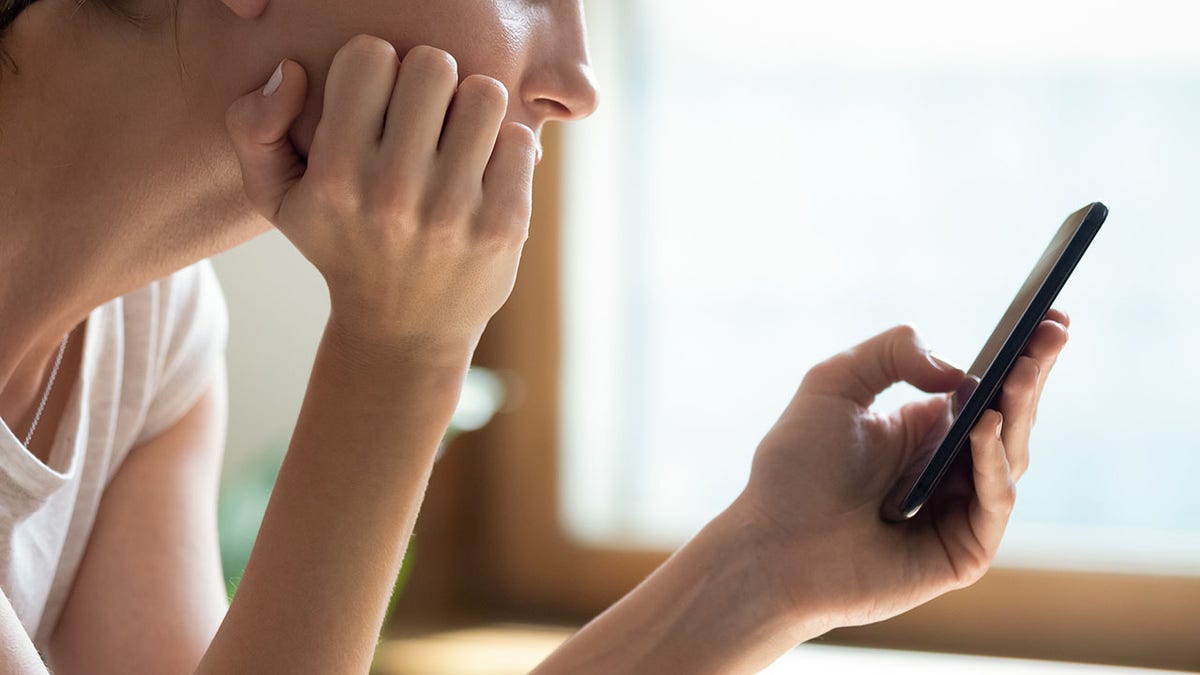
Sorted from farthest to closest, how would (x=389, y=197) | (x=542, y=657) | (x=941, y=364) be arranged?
1. (x=542, y=657)
2. (x=941, y=364)
3. (x=389, y=197)

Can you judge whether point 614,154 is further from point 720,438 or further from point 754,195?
point 720,438

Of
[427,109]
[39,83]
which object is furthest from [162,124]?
[427,109]

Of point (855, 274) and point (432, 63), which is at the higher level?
point (855, 274)

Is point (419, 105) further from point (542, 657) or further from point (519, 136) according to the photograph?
point (542, 657)

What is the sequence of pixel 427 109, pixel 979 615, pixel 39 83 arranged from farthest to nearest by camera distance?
pixel 979 615, pixel 39 83, pixel 427 109

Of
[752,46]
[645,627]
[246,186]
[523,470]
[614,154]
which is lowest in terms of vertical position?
[645,627]

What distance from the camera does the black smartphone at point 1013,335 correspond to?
0.67 m

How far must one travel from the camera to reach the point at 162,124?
76 cm

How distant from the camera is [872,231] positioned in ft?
5.56

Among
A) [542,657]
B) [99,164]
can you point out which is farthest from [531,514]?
[99,164]

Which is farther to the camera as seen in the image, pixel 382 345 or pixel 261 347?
pixel 261 347

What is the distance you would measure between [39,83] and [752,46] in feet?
3.83

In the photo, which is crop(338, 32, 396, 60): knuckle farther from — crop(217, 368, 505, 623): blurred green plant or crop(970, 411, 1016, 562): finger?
crop(217, 368, 505, 623): blurred green plant

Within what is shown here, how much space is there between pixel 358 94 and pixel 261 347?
1292mm
